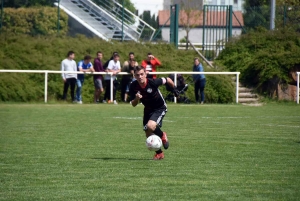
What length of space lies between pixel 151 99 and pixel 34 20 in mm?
24870

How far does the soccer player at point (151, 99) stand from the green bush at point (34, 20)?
21.9m

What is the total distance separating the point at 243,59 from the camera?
31062 millimetres

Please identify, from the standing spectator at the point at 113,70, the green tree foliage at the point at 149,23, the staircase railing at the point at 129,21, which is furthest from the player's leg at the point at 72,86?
the green tree foliage at the point at 149,23

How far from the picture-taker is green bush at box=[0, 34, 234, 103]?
26594 mm

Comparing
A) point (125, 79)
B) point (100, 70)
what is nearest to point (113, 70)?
point (100, 70)

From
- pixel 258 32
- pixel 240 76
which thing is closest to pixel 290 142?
pixel 240 76

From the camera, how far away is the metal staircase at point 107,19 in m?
35.1

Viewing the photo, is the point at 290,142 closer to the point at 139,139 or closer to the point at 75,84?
the point at 139,139

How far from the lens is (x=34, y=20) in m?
35.1

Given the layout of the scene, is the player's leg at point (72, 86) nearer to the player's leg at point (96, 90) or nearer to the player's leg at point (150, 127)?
the player's leg at point (96, 90)

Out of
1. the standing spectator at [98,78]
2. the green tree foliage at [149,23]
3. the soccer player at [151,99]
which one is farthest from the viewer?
the green tree foliage at [149,23]

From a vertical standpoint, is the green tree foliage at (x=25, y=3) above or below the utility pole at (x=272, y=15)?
above

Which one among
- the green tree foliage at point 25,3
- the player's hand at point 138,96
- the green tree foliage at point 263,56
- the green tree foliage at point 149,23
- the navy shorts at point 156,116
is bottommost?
the navy shorts at point 156,116

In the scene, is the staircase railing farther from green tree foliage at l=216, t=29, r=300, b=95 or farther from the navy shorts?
the navy shorts
